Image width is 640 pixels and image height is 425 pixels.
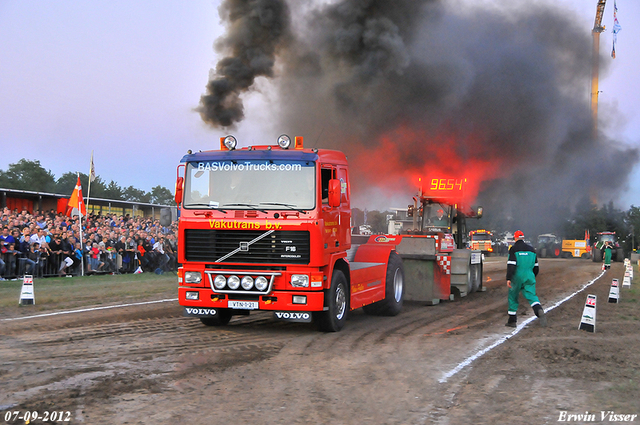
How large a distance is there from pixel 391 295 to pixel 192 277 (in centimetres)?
442

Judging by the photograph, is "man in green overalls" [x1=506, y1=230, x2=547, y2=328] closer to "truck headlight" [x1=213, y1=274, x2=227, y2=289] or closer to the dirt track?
the dirt track

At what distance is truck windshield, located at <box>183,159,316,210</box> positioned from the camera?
901cm

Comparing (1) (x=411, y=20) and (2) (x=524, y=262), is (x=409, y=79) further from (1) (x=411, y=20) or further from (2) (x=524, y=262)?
(2) (x=524, y=262)

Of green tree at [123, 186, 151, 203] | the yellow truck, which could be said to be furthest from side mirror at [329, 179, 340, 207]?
green tree at [123, 186, 151, 203]

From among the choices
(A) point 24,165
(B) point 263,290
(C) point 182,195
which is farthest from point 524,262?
(A) point 24,165

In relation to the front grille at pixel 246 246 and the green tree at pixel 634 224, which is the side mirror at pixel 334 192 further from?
the green tree at pixel 634 224

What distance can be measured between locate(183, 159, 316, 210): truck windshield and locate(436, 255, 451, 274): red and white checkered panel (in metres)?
5.82

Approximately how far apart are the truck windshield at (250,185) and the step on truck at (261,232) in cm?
2

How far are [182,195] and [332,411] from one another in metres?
5.09

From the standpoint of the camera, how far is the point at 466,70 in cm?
2131

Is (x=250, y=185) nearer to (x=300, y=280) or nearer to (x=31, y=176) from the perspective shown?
(x=300, y=280)

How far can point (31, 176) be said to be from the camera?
68.9 metres

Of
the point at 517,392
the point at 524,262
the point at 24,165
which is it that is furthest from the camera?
the point at 24,165

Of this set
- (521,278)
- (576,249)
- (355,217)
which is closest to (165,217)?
(355,217)
